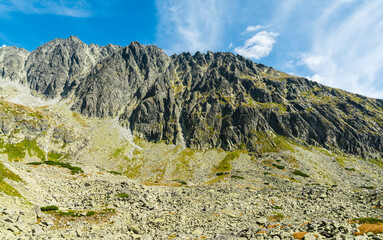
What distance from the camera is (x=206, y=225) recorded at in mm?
23422

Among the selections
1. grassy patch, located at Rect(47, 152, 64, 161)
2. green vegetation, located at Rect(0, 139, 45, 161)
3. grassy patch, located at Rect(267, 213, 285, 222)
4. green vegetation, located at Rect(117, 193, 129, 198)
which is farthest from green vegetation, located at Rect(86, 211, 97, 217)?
grassy patch, located at Rect(47, 152, 64, 161)

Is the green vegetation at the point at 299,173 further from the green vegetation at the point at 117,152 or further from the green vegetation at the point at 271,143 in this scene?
the green vegetation at the point at 117,152

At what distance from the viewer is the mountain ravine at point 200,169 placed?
2122cm

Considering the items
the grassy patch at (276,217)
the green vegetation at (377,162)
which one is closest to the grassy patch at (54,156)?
the grassy patch at (276,217)

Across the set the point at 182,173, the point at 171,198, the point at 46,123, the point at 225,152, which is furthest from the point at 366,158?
the point at 46,123

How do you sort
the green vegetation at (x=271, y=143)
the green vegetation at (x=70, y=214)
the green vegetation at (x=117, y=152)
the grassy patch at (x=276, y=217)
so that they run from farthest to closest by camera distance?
the green vegetation at (x=117, y=152) → the green vegetation at (x=271, y=143) → the grassy patch at (x=276, y=217) → the green vegetation at (x=70, y=214)

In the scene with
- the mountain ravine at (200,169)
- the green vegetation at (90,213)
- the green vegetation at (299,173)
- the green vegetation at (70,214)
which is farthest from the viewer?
the green vegetation at (299,173)

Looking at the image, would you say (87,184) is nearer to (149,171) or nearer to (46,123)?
(149,171)

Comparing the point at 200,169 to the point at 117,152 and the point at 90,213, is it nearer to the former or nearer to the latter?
the point at 117,152

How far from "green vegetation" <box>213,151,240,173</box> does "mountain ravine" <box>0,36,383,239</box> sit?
1354mm

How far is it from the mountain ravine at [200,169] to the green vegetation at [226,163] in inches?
53.3

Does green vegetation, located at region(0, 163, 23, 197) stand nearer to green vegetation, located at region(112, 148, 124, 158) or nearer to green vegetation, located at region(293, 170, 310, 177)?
green vegetation, located at region(112, 148, 124, 158)

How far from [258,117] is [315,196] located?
5275 inches

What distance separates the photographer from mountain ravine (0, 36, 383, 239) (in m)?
21.2
